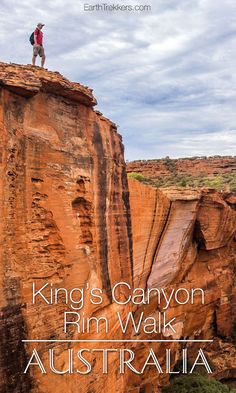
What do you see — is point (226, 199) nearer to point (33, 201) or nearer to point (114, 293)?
point (114, 293)

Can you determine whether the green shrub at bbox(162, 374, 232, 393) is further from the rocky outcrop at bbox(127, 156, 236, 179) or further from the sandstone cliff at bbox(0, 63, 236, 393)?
the rocky outcrop at bbox(127, 156, 236, 179)

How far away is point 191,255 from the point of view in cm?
1530

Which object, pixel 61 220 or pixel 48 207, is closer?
pixel 48 207

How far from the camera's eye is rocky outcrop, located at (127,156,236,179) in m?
45.1

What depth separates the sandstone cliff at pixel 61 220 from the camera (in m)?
6.36

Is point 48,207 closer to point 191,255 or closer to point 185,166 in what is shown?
point 191,255

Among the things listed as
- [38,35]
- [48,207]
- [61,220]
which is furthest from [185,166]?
[48,207]

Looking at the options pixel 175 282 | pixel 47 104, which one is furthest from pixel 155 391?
pixel 47 104

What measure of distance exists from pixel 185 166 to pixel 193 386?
3667cm

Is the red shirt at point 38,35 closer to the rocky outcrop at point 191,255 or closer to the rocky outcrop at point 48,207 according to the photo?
the rocky outcrop at point 48,207

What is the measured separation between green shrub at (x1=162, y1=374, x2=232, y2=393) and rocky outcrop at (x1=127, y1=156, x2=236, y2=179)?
30.5m

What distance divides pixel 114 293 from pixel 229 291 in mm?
9974

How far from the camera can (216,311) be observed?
56.0 ft

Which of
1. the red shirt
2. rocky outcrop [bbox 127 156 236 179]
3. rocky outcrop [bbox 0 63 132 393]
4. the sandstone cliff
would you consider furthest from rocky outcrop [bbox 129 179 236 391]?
rocky outcrop [bbox 127 156 236 179]
